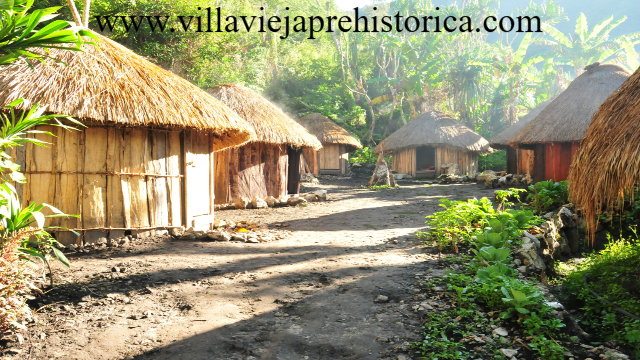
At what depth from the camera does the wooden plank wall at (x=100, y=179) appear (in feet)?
18.1

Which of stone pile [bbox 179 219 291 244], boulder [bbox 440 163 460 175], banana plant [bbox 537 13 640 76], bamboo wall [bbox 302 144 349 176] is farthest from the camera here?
banana plant [bbox 537 13 640 76]

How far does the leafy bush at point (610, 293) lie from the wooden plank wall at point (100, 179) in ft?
18.3

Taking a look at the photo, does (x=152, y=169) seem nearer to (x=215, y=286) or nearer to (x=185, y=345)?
(x=215, y=286)

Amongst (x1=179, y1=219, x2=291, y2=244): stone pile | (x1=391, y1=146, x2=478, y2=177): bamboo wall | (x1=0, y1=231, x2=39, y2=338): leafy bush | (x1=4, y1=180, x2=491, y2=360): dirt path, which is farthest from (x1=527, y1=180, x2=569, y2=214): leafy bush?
(x1=391, y1=146, x2=478, y2=177): bamboo wall

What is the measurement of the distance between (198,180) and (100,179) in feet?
5.54

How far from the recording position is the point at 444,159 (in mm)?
19781

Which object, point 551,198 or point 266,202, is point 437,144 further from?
point 551,198

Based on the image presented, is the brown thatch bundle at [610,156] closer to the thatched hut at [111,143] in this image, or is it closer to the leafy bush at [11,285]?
the leafy bush at [11,285]

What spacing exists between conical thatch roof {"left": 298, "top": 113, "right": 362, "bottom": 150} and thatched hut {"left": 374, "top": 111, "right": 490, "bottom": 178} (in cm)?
190

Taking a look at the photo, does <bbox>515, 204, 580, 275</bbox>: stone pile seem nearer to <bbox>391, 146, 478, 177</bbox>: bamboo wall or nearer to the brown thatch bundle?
the brown thatch bundle

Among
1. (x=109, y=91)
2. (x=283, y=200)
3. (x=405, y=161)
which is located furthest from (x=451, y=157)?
(x=109, y=91)

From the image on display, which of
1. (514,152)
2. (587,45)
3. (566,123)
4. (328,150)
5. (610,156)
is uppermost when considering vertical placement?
(587,45)

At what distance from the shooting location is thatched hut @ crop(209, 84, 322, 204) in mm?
10453

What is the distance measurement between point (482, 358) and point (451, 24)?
32.0m
